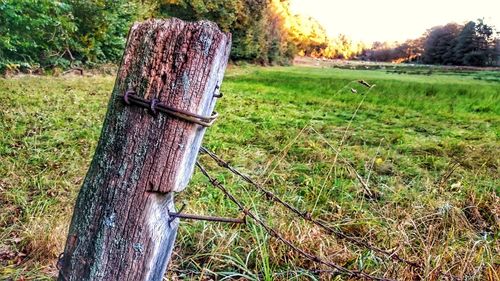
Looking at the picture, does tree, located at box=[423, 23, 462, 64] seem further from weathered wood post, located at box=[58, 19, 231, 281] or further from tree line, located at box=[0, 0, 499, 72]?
weathered wood post, located at box=[58, 19, 231, 281]

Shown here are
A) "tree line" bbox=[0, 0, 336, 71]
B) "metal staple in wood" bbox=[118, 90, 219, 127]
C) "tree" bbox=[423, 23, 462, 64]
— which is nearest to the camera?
"metal staple in wood" bbox=[118, 90, 219, 127]

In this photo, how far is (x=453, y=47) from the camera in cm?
2019

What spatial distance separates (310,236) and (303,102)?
8.20m

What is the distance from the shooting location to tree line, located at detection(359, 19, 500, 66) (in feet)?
53.9

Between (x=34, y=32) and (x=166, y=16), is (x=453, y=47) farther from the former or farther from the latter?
(x=34, y=32)

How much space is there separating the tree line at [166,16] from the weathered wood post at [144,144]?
10585mm

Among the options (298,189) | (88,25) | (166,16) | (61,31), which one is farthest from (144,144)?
(166,16)

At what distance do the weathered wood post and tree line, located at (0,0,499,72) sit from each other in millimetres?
10585

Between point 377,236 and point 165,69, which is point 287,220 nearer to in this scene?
point 377,236

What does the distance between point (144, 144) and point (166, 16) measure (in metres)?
20.4

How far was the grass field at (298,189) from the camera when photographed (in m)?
2.19

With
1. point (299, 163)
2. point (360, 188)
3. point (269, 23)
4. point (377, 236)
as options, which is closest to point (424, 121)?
point (299, 163)

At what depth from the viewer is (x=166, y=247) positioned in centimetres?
116

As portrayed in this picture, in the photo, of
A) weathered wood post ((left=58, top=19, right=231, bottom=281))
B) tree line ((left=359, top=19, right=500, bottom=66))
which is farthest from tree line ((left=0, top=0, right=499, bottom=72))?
weathered wood post ((left=58, top=19, right=231, bottom=281))
